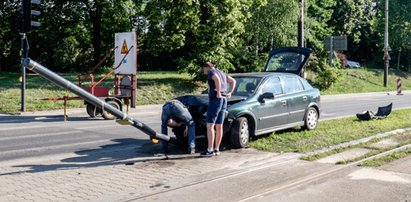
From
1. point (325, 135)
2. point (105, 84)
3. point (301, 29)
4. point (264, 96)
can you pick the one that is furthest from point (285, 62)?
point (301, 29)

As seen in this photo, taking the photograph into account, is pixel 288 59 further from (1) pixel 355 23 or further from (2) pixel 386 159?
(1) pixel 355 23

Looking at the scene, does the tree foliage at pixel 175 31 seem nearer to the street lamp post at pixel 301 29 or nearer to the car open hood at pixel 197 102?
the street lamp post at pixel 301 29

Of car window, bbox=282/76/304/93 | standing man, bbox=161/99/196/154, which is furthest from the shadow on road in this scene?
car window, bbox=282/76/304/93

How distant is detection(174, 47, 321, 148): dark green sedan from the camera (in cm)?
915

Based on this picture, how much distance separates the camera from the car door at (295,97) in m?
10.9

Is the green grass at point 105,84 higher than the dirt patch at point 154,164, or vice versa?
the green grass at point 105,84

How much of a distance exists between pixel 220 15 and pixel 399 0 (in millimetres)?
28966

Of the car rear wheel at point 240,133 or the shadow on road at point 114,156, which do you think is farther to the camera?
the car rear wheel at point 240,133

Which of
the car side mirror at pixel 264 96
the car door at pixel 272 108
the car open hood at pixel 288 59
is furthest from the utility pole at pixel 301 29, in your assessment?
the car side mirror at pixel 264 96

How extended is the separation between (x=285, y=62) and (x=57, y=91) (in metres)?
11.0

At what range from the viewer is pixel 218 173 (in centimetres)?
726

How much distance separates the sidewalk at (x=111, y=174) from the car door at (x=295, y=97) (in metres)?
2.19

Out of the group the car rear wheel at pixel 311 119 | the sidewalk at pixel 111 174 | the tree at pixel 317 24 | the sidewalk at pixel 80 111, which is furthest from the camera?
the tree at pixel 317 24

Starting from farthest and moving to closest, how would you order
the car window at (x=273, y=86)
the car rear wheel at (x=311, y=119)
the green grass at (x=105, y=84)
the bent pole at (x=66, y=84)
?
1. the green grass at (x=105, y=84)
2. the car rear wheel at (x=311, y=119)
3. the car window at (x=273, y=86)
4. the bent pole at (x=66, y=84)
